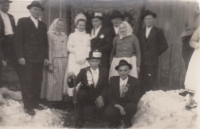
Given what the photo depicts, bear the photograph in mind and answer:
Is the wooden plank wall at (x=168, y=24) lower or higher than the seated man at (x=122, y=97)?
higher

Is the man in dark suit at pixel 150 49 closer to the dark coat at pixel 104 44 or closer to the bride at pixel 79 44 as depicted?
the dark coat at pixel 104 44

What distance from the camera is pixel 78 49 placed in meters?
3.97

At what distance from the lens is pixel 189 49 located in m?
3.97

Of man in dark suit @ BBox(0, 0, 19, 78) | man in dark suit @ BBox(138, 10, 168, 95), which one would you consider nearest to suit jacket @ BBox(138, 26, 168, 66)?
man in dark suit @ BBox(138, 10, 168, 95)

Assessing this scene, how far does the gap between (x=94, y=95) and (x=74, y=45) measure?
0.68 m

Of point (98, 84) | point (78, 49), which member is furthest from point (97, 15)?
point (98, 84)

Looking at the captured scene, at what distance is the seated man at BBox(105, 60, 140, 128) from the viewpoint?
12.9ft

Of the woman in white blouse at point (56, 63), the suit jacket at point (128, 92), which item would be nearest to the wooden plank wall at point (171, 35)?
the suit jacket at point (128, 92)

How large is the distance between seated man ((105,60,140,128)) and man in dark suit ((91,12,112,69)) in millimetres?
197

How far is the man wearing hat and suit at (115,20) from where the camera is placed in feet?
12.9

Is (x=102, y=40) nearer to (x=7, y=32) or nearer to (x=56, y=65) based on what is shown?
(x=56, y=65)

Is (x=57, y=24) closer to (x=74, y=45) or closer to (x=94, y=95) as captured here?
(x=74, y=45)

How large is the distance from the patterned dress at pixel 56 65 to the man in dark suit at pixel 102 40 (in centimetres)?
37

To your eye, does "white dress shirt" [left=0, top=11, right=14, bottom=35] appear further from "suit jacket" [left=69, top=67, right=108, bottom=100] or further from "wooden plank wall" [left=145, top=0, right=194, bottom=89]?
"wooden plank wall" [left=145, top=0, right=194, bottom=89]
